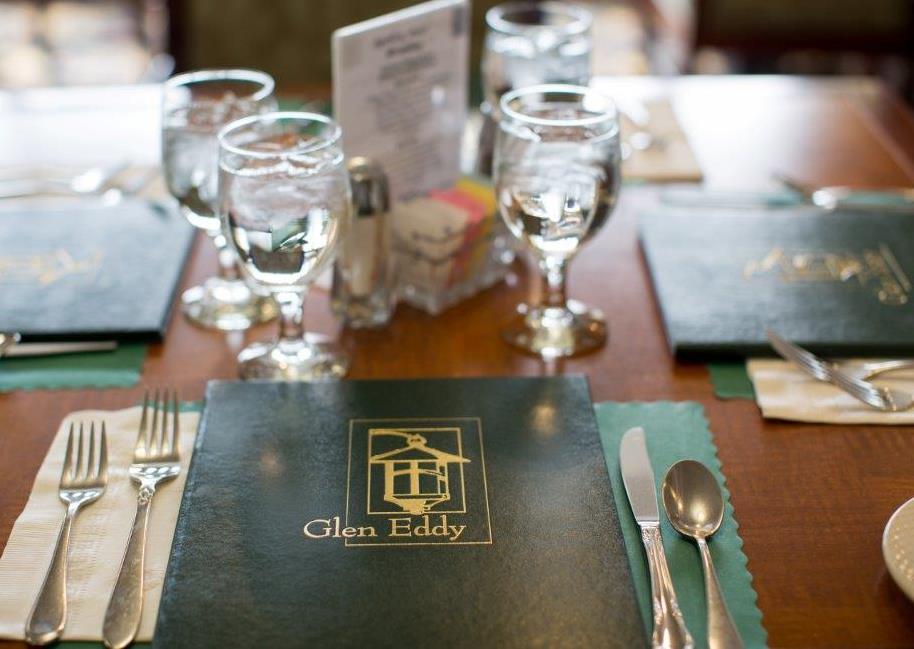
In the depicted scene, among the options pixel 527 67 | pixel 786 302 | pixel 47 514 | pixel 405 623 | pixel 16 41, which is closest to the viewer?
pixel 405 623

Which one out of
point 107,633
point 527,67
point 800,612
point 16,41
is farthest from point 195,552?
point 16,41

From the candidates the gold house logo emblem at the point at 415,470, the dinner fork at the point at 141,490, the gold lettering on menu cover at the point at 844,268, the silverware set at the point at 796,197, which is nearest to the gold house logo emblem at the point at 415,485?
the gold house logo emblem at the point at 415,470

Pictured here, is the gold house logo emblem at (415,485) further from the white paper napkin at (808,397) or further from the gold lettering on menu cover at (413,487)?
the white paper napkin at (808,397)

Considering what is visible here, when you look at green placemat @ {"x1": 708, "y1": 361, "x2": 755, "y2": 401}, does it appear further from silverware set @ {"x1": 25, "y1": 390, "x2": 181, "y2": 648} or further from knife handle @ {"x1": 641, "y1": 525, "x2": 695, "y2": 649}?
silverware set @ {"x1": 25, "y1": 390, "x2": 181, "y2": 648}

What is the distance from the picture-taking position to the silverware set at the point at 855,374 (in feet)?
2.57

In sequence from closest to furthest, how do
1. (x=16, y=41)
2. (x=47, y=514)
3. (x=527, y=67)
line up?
(x=47, y=514)
(x=527, y=67)
(x=16, y=41)

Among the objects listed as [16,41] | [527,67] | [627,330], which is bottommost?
[16,41]

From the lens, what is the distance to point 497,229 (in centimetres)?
96

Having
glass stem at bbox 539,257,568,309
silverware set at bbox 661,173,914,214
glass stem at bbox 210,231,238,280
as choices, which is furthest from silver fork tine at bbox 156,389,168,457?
silverware set at bbox 661,173,914,214

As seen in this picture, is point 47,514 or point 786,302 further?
point 786,302

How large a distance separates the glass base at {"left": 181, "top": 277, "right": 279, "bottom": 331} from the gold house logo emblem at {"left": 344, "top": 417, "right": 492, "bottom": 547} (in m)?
0.21

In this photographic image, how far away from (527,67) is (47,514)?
628 mm

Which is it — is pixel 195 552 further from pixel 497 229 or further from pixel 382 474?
pixel 497 229

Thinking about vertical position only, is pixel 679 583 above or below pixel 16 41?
above
